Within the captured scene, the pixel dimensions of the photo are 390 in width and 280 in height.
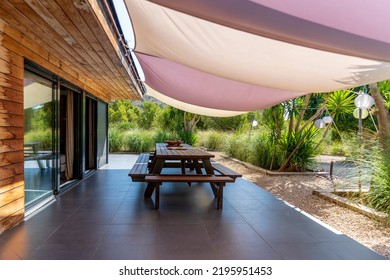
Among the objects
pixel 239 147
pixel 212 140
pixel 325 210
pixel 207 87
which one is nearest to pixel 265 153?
pixel 239 147

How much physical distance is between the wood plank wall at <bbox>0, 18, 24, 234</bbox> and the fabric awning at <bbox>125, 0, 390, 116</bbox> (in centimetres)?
131

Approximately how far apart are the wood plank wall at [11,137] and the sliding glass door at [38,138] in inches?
11.4

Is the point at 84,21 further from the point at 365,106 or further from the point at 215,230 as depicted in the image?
the point at 365,106

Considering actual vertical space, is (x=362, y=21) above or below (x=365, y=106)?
above

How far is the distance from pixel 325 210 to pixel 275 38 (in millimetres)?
2807

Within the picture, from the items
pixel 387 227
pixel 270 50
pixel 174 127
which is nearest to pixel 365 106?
pixel 387 227

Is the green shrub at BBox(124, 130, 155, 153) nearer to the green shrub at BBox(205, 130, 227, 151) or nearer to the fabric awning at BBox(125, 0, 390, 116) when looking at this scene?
the green shrub at BBox(205, 130, 227, 151)

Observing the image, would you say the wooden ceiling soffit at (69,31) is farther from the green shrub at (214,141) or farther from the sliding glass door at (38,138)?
the green shrub at (214,141)

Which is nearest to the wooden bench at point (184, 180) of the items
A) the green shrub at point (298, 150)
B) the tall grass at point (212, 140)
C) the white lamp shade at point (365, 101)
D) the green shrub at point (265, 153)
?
the white lamp shade at point (365, 101)

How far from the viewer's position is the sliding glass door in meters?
3.44

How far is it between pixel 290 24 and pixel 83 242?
8.16 feet

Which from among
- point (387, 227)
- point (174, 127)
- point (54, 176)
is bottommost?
point (387, 227)

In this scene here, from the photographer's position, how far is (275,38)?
95.1 inches
